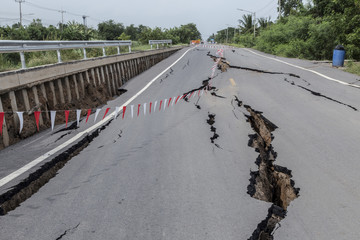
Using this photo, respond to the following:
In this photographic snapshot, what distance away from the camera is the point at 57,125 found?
23.4 feet

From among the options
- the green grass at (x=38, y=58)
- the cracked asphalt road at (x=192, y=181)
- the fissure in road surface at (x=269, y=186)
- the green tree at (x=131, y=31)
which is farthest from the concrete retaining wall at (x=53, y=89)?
the green tree at (x=131, y=31)

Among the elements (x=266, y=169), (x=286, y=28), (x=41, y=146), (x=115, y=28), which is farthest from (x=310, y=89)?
(x=115, y=28)

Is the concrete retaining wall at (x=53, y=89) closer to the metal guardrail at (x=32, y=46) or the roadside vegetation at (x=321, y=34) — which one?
the metal guardrail at (x=32, y=46)

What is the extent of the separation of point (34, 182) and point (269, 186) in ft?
9.71

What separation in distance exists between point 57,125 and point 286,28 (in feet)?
95.8

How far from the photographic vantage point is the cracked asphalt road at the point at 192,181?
2914 millimetres

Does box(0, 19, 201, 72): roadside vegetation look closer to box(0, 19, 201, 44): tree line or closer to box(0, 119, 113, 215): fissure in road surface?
box(0, 19, 201, 44): tree line

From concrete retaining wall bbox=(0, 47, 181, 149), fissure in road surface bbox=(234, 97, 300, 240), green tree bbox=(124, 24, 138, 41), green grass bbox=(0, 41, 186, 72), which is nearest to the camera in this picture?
fissure in road surface bbox=(234, 97, 300, 240)

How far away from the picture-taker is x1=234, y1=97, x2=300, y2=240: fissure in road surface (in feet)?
9.52

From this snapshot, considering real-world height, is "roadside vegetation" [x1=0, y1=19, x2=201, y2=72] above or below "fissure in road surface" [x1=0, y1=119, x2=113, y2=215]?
above

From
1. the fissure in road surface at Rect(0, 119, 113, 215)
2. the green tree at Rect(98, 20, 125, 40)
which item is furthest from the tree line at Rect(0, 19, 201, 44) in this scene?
the green tree at Rect(98, 20, 125, 40)

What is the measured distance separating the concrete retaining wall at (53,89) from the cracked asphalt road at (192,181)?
658mm

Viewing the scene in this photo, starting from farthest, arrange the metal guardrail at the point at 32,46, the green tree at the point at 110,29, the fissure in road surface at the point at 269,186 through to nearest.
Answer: the green tree at the point at 110,29 → the metal guardrail at the point at 32,46 → the fissure in road surface at the point at 269,186

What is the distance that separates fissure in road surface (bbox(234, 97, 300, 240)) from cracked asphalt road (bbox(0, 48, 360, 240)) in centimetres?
7
